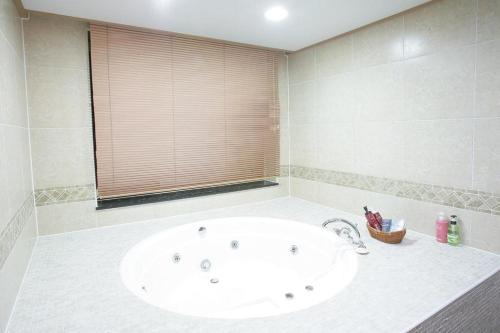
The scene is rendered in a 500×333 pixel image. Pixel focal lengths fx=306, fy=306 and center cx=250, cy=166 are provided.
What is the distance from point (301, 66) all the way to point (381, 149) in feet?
3.93

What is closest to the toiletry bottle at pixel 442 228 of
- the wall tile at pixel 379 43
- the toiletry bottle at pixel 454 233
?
the toiletry bottle at pixel 454 233

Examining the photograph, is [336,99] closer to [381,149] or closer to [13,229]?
[381,149]

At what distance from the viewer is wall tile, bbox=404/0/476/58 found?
173 cm

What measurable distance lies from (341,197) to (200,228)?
1.23 m

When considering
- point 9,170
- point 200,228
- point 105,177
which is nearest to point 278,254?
point 200,228

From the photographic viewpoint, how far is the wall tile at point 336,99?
249 cm

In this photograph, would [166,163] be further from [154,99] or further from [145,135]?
[154,99]

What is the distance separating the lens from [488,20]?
1.65m

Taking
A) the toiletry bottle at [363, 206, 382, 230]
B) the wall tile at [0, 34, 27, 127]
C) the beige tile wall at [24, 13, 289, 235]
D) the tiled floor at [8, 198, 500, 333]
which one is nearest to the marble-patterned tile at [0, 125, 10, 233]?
the wall tile at [0, 34, 27, 127]

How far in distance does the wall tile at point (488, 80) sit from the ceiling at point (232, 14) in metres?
0.48

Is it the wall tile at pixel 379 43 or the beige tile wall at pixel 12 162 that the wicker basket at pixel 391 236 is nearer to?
the wall tile at pixel 379 43

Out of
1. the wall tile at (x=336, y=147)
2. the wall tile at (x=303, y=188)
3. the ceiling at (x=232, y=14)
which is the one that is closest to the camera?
the ceiling at (x=232, y=14)

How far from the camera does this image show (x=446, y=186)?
1.89 meters

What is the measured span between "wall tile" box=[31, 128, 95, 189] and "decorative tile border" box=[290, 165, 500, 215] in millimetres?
1942
